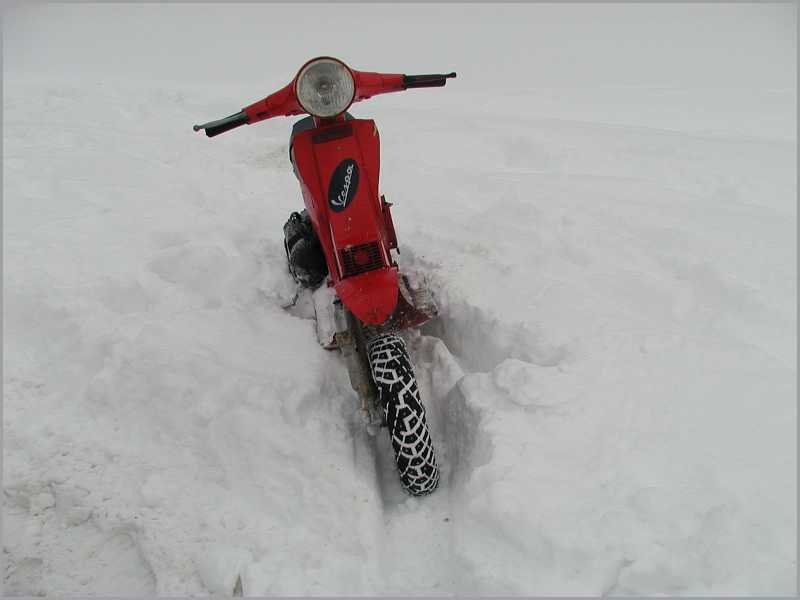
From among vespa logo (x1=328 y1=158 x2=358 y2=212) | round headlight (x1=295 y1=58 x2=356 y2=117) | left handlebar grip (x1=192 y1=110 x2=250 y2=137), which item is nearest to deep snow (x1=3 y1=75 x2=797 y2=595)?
vespa logo (x1=328 y1=158 x2=358 y2=212)

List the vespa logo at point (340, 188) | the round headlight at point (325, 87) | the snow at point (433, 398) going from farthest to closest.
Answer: the vespa logo at point (340, 188)
the round headlight at point (325, 87)
the snow at point (433, 398)

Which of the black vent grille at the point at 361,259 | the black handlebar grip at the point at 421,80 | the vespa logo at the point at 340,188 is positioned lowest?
the black vent grille at the point at 361,259

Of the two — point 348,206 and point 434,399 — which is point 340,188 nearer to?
point 348,206

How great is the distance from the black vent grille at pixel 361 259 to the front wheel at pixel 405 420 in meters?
0.42

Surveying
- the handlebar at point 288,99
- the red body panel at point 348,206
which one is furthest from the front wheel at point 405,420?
the handlebar at point 288,99

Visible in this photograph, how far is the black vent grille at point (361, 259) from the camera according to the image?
2453 mm

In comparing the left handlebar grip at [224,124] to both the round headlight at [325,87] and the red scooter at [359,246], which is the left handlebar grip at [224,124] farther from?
the round headlight at [325,87]

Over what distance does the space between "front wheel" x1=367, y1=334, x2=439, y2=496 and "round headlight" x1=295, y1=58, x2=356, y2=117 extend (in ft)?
3.69

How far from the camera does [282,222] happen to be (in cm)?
393

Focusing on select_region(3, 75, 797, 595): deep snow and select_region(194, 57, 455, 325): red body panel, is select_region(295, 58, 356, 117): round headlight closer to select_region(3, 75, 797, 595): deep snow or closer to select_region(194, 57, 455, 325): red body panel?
select_region(194, 57, 455, 325): red body panel

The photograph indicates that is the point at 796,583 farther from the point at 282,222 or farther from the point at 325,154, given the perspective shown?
the point at 282,222

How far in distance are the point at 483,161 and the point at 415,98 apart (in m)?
3.56

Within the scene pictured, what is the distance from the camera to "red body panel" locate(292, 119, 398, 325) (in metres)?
2.40

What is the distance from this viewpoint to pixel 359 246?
8.09 feet
